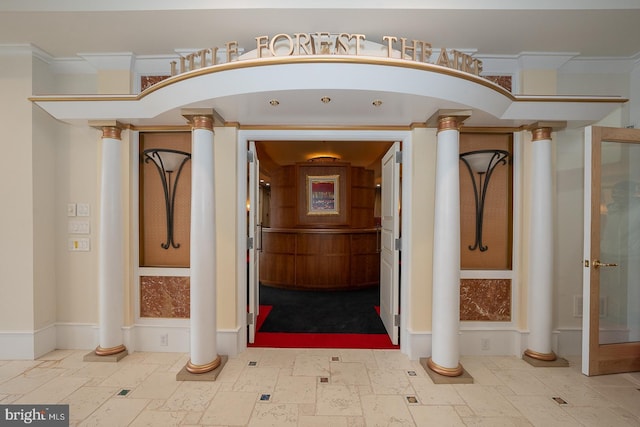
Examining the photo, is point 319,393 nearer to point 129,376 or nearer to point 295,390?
point 295,390

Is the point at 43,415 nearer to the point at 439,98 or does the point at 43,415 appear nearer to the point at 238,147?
the point at 238,147

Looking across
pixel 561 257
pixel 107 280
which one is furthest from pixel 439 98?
pixel 107 280

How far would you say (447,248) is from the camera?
102 inches

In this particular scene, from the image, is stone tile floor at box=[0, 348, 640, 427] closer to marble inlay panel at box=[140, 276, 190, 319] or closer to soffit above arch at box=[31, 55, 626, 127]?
marble inlay panel at box=[140, 276, 190, 319]

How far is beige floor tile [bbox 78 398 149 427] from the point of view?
2055 mm

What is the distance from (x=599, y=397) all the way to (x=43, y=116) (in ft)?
19.2

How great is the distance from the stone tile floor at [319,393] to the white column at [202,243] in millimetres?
313

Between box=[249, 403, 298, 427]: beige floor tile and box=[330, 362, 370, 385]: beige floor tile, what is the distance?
512 mm

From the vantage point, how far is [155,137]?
319cm

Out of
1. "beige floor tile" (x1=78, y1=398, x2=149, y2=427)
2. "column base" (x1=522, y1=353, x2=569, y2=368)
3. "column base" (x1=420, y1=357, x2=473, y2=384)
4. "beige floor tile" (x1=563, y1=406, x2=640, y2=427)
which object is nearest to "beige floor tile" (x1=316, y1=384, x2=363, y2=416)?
"column base" (x1=420, y1=357, x2=473, y2=384)

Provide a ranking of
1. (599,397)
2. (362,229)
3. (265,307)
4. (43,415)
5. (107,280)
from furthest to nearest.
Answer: (362,229)
(265,307)
(107,280)
(599,397)
(43,415)

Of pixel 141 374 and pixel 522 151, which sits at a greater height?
pixel 522 151

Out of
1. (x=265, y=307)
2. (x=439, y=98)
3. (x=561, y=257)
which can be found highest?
(x=439, y=98)

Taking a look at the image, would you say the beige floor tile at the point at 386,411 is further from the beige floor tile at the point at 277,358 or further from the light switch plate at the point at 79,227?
the light switch plate at the point at 79,227
